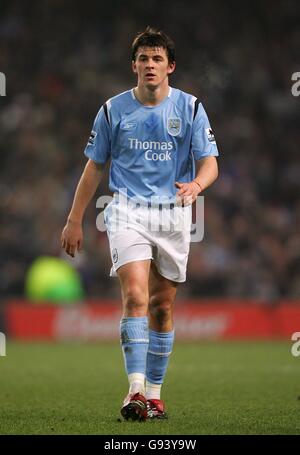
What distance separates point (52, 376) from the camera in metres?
9.16

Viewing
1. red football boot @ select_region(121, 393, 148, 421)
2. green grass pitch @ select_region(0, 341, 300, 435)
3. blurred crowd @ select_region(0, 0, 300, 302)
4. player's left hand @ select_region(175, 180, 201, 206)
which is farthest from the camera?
blurred crowd @ select_region(0, 0, 300, 302)

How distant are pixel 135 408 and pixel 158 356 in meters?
0.81

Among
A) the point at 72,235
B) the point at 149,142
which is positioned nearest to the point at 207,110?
the point at 149,142

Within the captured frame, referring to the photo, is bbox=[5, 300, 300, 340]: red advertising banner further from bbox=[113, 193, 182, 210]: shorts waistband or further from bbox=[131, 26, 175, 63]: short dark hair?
bbox=[131, 26, 175, 63]: short dark hair

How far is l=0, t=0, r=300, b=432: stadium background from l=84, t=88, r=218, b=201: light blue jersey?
7.48 meters

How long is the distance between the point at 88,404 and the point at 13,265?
8.28 m

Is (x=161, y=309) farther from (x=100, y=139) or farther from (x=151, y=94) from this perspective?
(x=151, y=94)

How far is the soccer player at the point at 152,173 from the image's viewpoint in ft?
20.1

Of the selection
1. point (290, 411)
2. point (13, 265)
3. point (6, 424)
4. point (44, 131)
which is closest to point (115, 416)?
point (6, 424)

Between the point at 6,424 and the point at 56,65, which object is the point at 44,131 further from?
the point at 6,424

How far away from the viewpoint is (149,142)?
20.4ft

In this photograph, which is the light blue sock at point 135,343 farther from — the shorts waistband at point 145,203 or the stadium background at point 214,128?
the stadium background at point 214,128

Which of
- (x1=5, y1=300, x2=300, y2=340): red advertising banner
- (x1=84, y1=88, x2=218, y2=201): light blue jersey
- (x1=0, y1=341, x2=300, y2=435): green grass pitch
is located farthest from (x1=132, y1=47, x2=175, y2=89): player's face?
(x1=5, y1=300, x2=300, y2=340): red advertising banner

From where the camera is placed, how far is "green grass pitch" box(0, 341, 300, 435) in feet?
18.1
